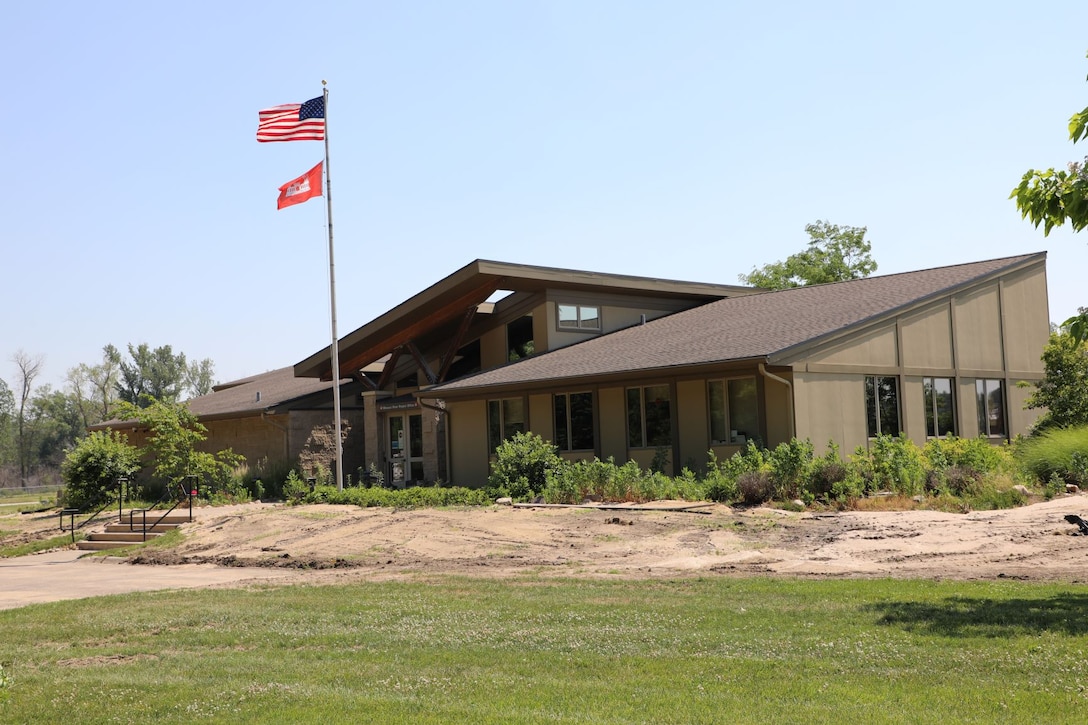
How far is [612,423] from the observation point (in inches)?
1033

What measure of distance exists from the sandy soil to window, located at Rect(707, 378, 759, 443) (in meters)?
4.21

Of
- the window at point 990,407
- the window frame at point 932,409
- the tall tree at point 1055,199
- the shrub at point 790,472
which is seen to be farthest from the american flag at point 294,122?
the tall tree at point 1055,199

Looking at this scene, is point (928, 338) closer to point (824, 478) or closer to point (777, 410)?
point (777, 410)

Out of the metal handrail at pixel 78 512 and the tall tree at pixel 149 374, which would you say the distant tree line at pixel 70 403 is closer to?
the tall tree at pixel 149 374

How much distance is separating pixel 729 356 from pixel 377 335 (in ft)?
40.9

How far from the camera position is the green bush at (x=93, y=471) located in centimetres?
2962

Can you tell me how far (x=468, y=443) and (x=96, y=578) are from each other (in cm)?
1478

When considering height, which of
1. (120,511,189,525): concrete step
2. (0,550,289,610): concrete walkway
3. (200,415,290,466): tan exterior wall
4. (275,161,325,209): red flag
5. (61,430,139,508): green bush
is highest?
(275,161,325,209): red flag

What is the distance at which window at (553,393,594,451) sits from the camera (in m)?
26.8

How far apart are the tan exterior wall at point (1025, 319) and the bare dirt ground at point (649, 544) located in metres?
11.4

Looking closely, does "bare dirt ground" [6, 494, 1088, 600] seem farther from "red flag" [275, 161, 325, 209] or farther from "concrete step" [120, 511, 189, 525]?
"red flag" [275, 161, 325, 209]

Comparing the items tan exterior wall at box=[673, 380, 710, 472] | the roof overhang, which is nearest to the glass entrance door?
the roof overhang

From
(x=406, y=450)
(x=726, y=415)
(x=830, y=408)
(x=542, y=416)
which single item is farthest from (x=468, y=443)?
(x=830, y=408)

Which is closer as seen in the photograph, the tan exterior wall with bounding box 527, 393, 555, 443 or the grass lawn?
the grass lawn
